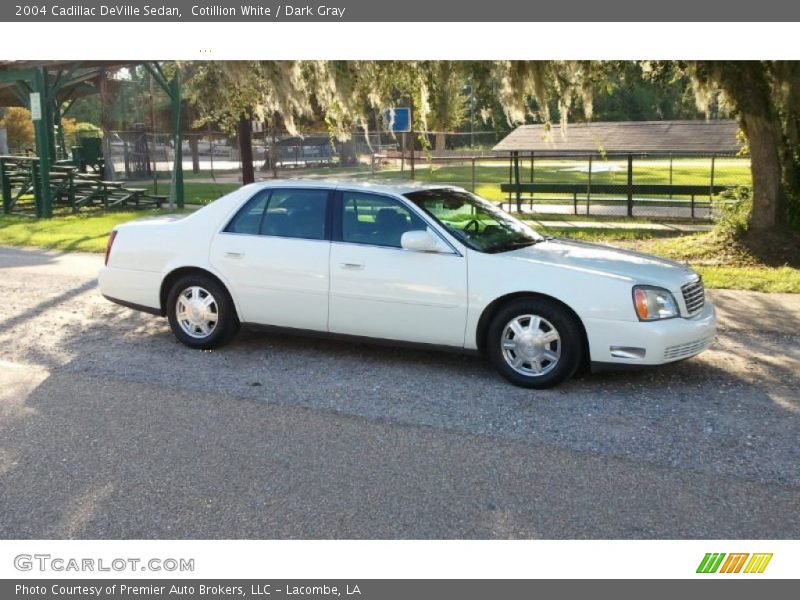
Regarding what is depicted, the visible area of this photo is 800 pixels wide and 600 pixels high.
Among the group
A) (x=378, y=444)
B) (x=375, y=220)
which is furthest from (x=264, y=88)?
(x=378, y=444)

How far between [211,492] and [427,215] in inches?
124

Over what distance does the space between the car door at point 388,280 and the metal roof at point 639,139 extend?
48.9 ft

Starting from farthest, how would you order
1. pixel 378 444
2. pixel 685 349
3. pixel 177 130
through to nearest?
pixel 177 130
pixel 685 349
pixel 378 444

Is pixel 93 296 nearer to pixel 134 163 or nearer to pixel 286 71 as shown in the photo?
pixel 286 71

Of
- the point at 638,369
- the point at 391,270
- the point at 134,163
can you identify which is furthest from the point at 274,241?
the point at 134,163

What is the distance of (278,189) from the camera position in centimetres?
751

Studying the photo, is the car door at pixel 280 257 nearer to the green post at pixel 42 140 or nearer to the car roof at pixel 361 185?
the car roof at pixel 361 185

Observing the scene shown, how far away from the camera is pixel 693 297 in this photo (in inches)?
256

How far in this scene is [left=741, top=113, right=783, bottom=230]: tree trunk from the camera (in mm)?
13352

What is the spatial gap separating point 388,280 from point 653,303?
1.98 meters

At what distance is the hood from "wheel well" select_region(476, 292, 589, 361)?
283mm

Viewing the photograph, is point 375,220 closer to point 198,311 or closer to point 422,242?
point 422,242

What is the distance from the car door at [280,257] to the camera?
7113 millimetres

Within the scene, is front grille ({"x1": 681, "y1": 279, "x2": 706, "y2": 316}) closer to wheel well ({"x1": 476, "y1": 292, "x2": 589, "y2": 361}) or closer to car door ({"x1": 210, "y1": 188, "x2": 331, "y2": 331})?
wheel well ({"x1": 476, "y1": 292, "x2": 589, "y2": 361})
